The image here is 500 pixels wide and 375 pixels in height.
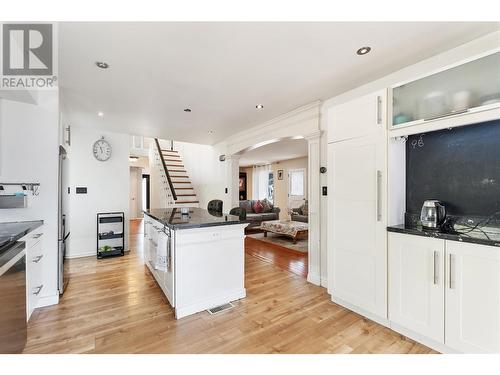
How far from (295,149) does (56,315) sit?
6.25m

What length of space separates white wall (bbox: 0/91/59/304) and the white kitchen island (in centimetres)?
115

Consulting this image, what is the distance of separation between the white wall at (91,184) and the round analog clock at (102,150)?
0.07 m

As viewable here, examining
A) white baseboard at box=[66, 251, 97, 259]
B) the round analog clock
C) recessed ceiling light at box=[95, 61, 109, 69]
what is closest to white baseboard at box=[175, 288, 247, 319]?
recessed ceiling light at box=[95, 61, 109, 69]

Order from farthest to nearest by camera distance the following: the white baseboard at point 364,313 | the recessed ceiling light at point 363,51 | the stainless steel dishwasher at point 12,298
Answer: the white baseboard at point 364,313 → the recessed ceiling light at point 363,51 → the stainless steel dishwasher at point 12,298

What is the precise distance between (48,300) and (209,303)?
1723 millimetres

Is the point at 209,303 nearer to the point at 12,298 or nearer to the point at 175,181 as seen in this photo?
the point at 12,298

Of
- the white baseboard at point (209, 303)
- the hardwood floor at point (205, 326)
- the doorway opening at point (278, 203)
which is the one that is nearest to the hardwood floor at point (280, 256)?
the doorway opening at point (278, 203)

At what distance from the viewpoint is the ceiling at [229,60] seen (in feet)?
5.54

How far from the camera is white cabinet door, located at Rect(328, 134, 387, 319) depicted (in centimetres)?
212

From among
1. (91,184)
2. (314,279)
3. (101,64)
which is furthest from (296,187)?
(101,64)

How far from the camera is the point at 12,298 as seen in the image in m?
1.48

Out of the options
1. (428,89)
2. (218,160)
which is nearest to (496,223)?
(428,89)

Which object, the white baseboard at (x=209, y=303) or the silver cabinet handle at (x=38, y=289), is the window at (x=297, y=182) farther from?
the silver cabinet handle at (x=38, y=289)
